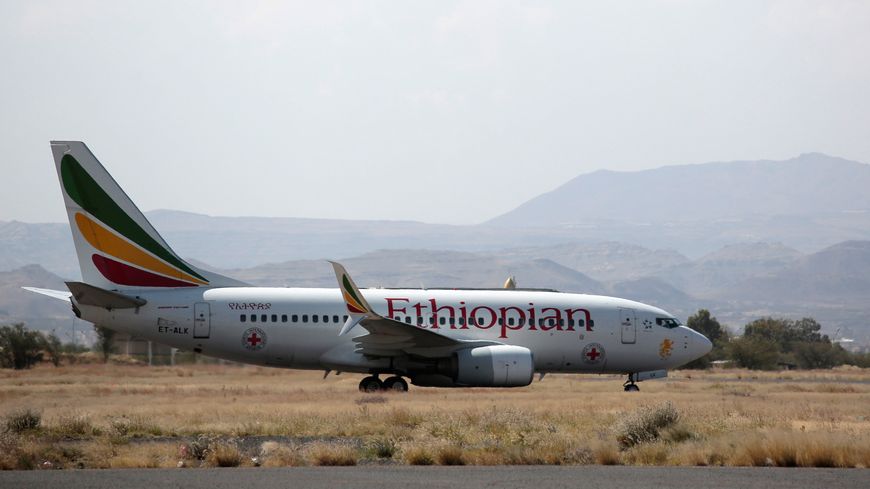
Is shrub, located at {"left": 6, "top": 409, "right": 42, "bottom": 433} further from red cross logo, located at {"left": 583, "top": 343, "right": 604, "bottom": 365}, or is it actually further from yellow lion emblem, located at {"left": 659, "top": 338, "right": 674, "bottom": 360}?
yellow lion emblem, located at {"left": 659, "top": 338, "right": 674, "bottom": 360}

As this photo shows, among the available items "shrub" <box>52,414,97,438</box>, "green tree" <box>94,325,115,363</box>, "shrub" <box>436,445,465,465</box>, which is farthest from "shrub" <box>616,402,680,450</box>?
"green tree" <box>94,325,115,363</box>

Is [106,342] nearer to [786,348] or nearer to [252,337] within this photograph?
[252,337]

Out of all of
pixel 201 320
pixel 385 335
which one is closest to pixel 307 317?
pixel 385 335

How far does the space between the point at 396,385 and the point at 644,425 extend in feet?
42.1

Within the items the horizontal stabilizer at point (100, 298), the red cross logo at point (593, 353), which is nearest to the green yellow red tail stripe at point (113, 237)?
the horizontal stabilizer at point (100, 298)

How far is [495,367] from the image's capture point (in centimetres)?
2862

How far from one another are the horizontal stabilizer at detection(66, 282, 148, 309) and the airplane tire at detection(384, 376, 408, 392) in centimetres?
614

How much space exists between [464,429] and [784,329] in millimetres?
81788

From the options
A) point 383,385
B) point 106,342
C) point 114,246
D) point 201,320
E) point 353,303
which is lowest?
point 383,385

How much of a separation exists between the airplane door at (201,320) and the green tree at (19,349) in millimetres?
21027

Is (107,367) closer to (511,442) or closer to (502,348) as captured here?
(502,348)

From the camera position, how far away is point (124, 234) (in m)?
29.2

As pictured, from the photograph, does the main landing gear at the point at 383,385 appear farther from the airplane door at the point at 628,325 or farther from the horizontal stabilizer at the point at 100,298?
the airplane door at the point at 628,325

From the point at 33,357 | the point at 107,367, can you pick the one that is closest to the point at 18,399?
the point at 107,367
